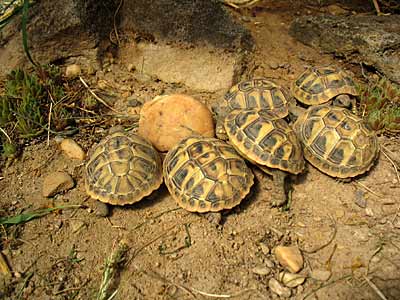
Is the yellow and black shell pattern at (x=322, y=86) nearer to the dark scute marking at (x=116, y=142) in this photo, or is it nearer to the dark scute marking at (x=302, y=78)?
the dark scute marking at (x=302, y=78)

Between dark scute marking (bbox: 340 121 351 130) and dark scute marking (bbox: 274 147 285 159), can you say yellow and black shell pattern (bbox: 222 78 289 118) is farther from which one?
dark scute marking (bbox: 274 147 285 159)

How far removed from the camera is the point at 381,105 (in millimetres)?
4016

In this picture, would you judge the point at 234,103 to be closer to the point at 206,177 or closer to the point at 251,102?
the point at 251,102

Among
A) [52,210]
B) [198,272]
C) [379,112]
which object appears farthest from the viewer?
[379,112]

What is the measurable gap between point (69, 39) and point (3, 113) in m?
1.16

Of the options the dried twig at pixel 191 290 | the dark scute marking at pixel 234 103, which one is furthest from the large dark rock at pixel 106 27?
the dried twig at pixel 191 290

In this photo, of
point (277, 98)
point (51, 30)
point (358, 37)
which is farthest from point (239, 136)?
point (51, 30)

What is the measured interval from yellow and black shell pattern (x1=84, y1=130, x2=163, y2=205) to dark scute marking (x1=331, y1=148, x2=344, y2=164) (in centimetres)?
156

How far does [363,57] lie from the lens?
4453 mm

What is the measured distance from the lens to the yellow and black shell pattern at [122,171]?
3062mm

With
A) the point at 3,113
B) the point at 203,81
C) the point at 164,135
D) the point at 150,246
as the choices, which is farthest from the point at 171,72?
the point at 150,246

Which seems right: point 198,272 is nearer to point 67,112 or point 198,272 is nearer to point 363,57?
point 67,112

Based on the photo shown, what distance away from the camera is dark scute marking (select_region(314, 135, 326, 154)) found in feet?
11.4

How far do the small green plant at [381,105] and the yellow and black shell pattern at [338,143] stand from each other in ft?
1.05
